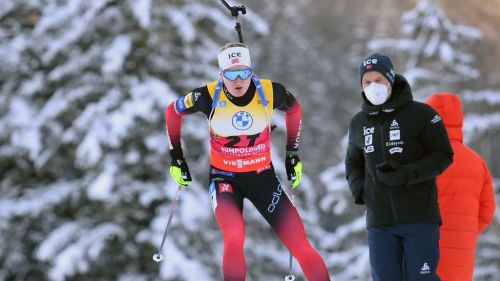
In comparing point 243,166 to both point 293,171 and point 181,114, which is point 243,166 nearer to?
point 293,171

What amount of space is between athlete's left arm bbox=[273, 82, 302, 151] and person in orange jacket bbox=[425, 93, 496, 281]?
1257 millimetres

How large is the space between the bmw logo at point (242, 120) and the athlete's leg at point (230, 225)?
1.82 feet

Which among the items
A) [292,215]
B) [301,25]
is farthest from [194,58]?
[301,25]

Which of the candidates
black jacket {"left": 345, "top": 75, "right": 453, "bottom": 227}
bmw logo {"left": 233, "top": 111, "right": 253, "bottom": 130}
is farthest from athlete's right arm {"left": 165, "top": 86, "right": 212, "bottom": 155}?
black jacket {"left": 345, "top": 75, "right": 453, "bottom": 227}

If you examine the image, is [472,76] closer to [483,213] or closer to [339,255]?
[339,255]

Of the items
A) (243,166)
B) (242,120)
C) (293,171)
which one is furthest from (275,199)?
(242,120)

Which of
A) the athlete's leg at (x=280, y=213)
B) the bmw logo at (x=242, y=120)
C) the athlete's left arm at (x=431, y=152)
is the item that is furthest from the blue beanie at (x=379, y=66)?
the athlete's leg at (x=280, y=213)

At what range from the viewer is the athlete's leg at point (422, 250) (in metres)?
5.57

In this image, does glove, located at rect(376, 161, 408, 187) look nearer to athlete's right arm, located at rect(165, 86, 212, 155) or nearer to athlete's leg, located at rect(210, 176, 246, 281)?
athlete's leg, located at rect(210, 176, 246, 281)

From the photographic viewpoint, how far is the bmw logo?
613 cm

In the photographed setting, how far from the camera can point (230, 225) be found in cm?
617

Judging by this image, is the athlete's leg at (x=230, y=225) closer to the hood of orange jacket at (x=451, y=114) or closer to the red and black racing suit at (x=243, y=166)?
the red and black racing suit at (x=243, y=166)

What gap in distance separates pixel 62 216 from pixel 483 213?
43.9 feet

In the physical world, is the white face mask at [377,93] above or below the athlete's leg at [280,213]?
above
